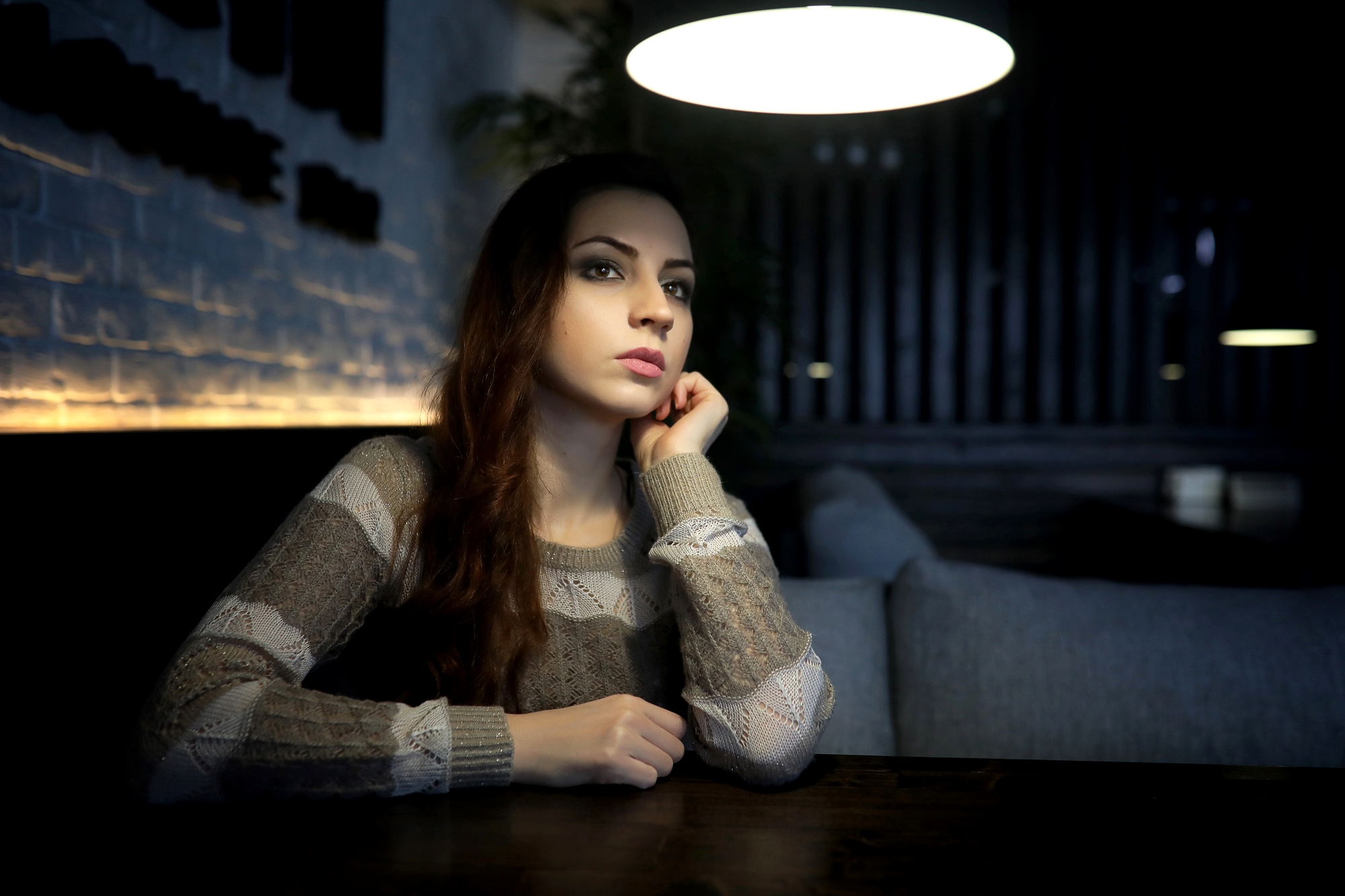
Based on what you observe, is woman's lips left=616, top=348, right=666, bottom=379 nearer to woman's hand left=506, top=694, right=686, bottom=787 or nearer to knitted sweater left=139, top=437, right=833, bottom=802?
knitted sweater left=139, top=437, right=833, bottom=802

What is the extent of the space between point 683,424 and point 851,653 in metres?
0.60

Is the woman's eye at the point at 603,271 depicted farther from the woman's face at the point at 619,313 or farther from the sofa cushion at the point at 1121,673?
the sofa cushion at the point at 1121,673

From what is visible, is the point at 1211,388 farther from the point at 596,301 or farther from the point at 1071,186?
the point at 596,301

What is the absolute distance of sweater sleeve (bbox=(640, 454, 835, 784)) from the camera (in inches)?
38.4

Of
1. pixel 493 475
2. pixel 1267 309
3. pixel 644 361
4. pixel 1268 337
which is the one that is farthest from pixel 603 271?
pixel 1268 337

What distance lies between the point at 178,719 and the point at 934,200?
415 cm

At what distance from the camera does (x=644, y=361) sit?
1166 millimetres

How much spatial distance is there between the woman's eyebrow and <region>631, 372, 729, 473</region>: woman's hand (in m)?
0.20

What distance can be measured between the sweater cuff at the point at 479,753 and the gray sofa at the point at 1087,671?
2.46ft

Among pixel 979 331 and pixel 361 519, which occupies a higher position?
pixel 979 331

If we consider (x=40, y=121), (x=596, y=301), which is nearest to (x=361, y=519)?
(x=596, y=301)

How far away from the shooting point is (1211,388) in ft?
14.1

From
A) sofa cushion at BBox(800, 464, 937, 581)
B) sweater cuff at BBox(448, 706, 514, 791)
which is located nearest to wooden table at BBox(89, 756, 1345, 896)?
sweater cuff at BBox(448, 706, 514, 791)

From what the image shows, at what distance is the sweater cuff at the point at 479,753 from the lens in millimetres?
895
